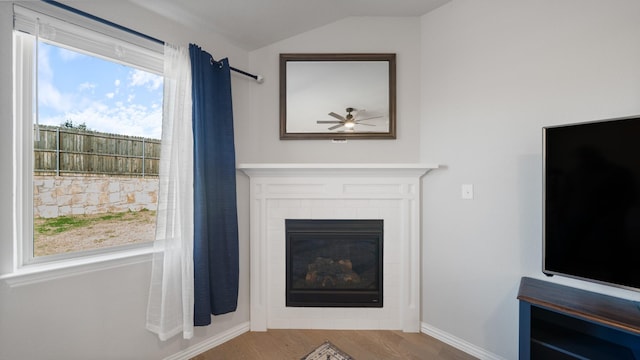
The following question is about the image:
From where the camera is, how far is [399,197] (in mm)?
2170

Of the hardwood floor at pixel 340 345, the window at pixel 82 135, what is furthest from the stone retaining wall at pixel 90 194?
the hardwood floor at pixel 340 345

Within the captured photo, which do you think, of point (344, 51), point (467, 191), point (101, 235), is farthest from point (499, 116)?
point (101, 235)

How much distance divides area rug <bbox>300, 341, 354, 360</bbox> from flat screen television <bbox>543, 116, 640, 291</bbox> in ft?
4.66

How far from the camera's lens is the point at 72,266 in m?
1.41

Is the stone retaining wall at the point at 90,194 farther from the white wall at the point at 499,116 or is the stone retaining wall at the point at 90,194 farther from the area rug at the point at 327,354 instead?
the white wall at the point at 499,116

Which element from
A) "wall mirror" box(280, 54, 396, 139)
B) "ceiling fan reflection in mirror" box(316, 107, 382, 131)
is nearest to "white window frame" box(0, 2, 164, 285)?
"wall mirror" box(280, 54, 396, 139)

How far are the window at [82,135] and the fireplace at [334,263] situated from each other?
1127 mm

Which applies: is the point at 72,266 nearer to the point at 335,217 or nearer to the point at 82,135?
the point at 82,135

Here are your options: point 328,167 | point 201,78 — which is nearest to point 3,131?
point 201,78

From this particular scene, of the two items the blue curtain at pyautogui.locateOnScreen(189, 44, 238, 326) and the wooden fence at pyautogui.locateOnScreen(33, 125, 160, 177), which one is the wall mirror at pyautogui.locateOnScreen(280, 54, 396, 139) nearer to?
the blue curtain at pyautogui.locateOnScreen(189, 44, 238, 326)

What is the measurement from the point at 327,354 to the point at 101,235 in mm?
1713

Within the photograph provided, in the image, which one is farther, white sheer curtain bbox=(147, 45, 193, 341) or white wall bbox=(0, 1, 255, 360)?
white sheer curtain bbox=(147, 45, 193, 341)

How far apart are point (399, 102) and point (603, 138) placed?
1288 mm

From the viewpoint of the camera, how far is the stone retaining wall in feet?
4.60
